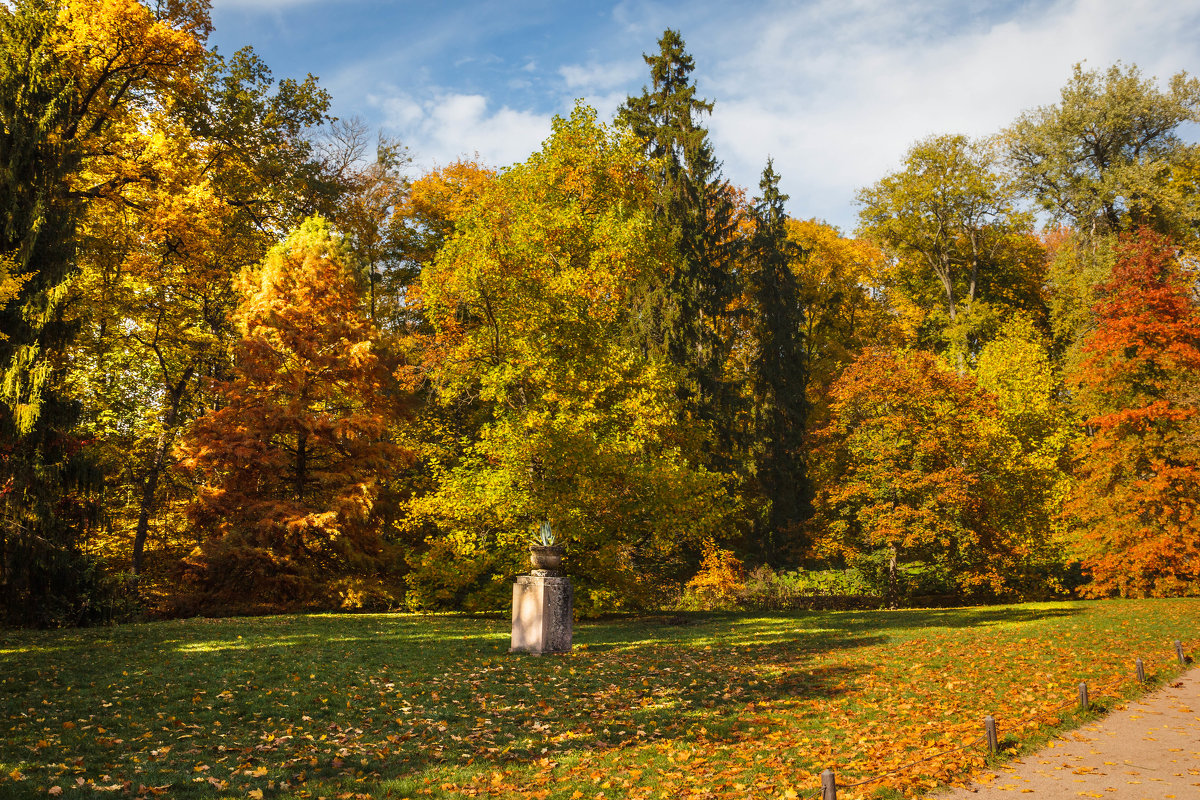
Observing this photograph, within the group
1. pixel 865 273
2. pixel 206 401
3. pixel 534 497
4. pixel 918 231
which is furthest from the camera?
pixel 865 273

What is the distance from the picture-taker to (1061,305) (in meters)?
38.4

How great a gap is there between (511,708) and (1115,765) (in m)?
6.34

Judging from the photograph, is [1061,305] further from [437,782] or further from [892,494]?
[437,782]

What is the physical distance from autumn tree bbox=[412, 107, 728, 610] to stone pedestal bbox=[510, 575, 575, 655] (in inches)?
173

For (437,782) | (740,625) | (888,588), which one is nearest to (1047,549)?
(888,588)

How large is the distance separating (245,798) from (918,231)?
42.6m

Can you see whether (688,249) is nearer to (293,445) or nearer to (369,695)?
(293,445)

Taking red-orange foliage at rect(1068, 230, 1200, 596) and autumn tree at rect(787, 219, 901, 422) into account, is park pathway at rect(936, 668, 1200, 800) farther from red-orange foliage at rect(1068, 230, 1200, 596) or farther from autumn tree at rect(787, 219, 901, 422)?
autumn tree at rect(787, 219, 901, 422)

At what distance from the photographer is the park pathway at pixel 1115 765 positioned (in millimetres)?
6250

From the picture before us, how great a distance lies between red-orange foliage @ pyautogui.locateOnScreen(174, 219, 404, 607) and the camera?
2089 cm

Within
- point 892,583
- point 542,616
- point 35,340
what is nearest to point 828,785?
point 542,616

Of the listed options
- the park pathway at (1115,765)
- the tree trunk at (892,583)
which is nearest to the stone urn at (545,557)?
the park pathway at (1115,765)

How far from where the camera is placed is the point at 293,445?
939 inches

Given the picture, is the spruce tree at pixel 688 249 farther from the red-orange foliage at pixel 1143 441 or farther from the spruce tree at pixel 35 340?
the spruce tree at pixel 35 340
